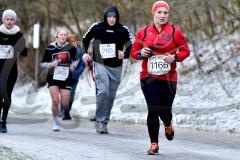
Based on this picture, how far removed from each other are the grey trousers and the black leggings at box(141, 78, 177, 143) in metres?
3.42

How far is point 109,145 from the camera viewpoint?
10.1 m

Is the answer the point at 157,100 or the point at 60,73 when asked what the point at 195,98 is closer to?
the point at 60,73

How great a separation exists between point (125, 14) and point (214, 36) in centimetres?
389

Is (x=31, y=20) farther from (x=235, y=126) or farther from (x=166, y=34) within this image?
(x=166, y=34)

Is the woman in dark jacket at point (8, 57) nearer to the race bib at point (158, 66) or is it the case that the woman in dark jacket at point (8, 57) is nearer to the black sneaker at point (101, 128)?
the black sneaker at point (101, 128)

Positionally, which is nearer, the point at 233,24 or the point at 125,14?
the point at 233,24

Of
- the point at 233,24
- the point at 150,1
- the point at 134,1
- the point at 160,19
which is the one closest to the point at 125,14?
the point at 134,1

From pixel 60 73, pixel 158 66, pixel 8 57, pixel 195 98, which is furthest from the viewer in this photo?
pixel 195 98

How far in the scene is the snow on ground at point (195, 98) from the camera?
46.2 feet

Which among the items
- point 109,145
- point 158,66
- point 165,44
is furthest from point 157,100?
point 109,145

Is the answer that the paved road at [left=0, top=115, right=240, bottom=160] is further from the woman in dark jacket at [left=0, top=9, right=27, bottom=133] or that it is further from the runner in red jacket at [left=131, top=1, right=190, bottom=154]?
the woman in dark jacket at [left=0, top=9, right=27, bottom=133]

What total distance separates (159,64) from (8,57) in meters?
3.60

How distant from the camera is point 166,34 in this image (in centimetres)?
894

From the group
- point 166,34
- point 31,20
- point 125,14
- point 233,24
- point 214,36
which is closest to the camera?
point 166,34
